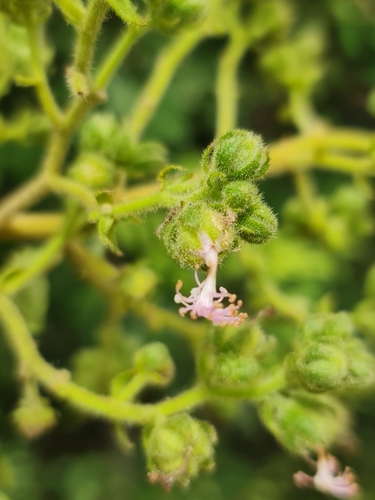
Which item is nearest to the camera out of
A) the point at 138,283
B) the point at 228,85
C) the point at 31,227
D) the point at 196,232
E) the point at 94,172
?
the point at 196,232

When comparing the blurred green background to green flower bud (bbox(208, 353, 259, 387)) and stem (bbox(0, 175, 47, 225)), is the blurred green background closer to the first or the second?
stem (bbox(0, 175, 47, 225))

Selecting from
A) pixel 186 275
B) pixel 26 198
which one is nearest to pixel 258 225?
pixel 26 198

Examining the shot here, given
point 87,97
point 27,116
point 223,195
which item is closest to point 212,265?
point 223,195

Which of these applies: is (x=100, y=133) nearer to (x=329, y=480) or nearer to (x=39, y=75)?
(x=39, y=75)

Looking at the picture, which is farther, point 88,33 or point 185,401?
point 185,401

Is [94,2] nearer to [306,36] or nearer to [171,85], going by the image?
[306,36]
